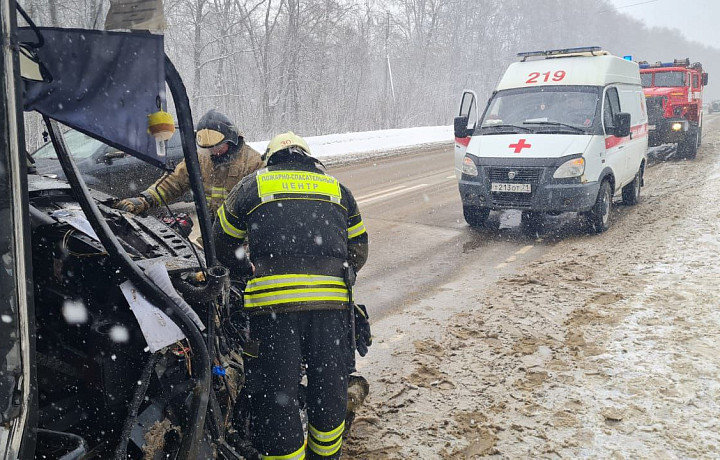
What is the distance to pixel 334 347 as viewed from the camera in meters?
2.85

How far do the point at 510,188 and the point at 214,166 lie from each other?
15.2ft

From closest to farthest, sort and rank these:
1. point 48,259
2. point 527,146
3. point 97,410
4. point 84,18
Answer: point 97,410, point 48,259, point 527,146, point 84,18

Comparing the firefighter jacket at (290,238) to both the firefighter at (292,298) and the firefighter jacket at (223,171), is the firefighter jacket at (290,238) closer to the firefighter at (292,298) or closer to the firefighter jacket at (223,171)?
the firefighter at (292,298)

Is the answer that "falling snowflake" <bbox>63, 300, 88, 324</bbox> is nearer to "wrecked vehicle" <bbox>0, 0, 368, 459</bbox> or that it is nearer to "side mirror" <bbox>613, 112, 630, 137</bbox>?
"wrecked vehicle" <bbox>0, 0, 368, 459</bbox>

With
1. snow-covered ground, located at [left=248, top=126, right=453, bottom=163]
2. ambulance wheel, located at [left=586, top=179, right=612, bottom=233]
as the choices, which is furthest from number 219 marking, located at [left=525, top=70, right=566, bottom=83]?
snow-covered ground, located at [left=248, top=126, right=453, bottom=163]

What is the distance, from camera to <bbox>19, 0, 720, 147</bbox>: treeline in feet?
92.4

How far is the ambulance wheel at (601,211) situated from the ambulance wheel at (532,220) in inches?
32.2

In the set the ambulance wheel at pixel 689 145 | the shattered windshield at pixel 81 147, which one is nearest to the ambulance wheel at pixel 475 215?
the shattered windshield at pixel 81 147

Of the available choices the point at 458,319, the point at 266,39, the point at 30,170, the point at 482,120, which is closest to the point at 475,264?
the point at 458,319

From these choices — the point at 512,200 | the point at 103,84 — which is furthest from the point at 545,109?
the point at 103,84

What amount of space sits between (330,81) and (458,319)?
29145mm

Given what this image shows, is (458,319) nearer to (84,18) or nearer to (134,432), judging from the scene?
(134,432)

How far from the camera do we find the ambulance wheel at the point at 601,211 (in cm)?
804

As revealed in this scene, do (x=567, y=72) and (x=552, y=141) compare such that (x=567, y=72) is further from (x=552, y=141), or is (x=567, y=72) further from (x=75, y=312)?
(x=75, y=312)
